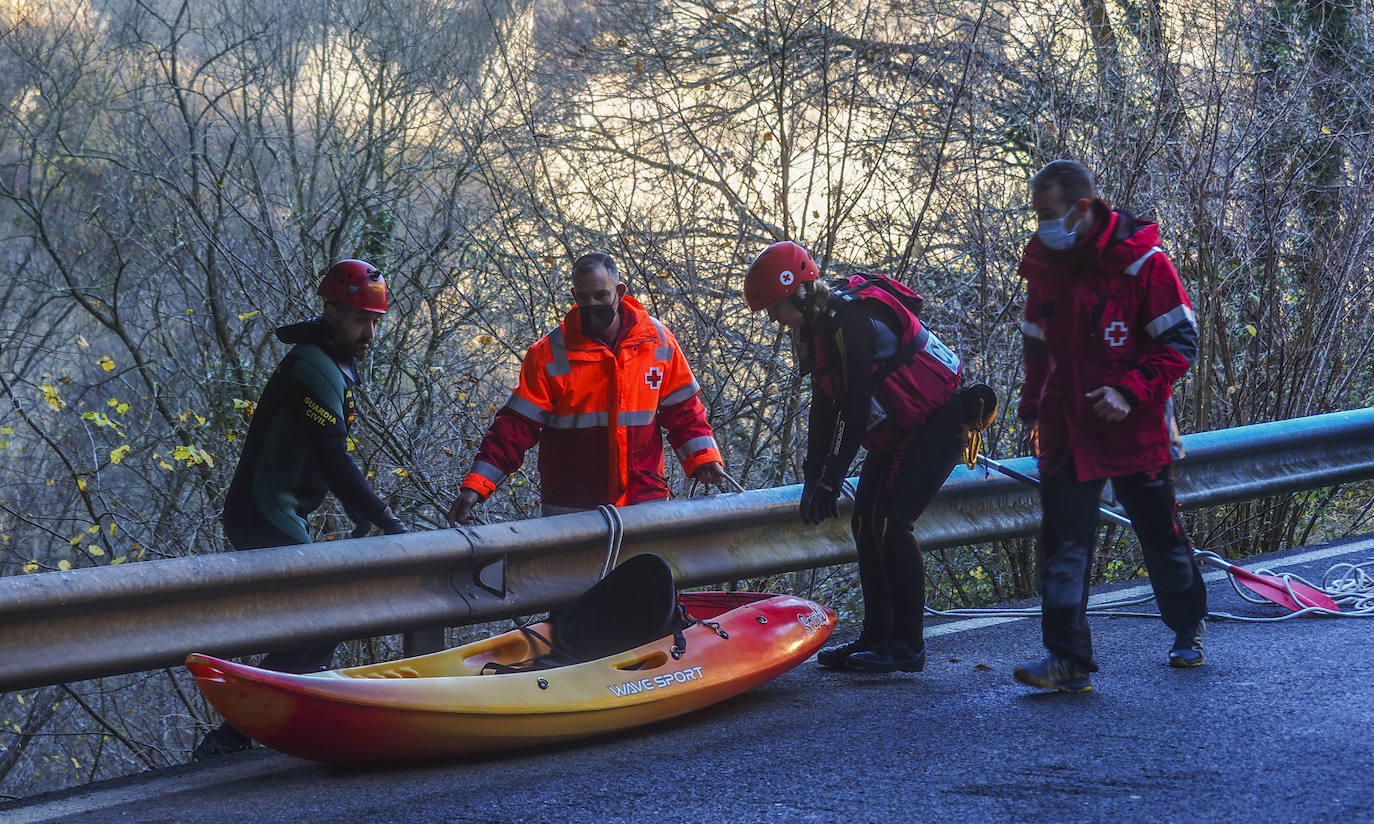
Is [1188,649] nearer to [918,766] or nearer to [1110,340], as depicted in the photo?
[1110,340]

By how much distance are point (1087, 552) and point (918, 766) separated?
139cm

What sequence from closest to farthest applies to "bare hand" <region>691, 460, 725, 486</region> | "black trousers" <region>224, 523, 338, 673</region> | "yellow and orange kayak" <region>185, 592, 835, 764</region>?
"yellow and orange kayak" <region>185, 592, 835, 764</region>, "black trousers" <region>224, 523, 338, 673</region>, "bare hand" <region>691, 460, 725, 486</region>

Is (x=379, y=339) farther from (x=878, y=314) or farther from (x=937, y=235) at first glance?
(x=878, y=314)

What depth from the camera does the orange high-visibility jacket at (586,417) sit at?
543 cm

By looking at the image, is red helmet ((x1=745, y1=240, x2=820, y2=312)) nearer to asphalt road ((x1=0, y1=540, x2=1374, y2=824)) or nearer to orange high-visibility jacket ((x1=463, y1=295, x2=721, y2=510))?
orange high-visibility jacket ((x1=463, y1=295, x2=721, y2=510))

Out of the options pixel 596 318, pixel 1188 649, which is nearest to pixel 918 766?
pixel 1188 649

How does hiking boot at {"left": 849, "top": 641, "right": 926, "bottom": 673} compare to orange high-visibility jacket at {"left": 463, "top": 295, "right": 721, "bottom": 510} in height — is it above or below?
below

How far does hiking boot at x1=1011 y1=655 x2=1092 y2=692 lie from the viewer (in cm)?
450

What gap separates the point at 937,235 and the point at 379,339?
470 cm

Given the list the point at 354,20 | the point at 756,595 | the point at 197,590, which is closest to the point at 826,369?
the point at 756,595

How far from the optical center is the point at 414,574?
15.0ft

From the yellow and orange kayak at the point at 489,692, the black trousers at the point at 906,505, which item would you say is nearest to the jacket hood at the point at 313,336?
the yellow and orange kayak at the point at 489,692

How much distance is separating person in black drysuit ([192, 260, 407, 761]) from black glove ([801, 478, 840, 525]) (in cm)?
151

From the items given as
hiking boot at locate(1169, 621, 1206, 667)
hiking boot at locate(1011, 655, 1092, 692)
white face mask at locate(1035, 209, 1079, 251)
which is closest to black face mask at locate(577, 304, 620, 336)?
white face mask at locate(1035, 209, 1079, 251)
